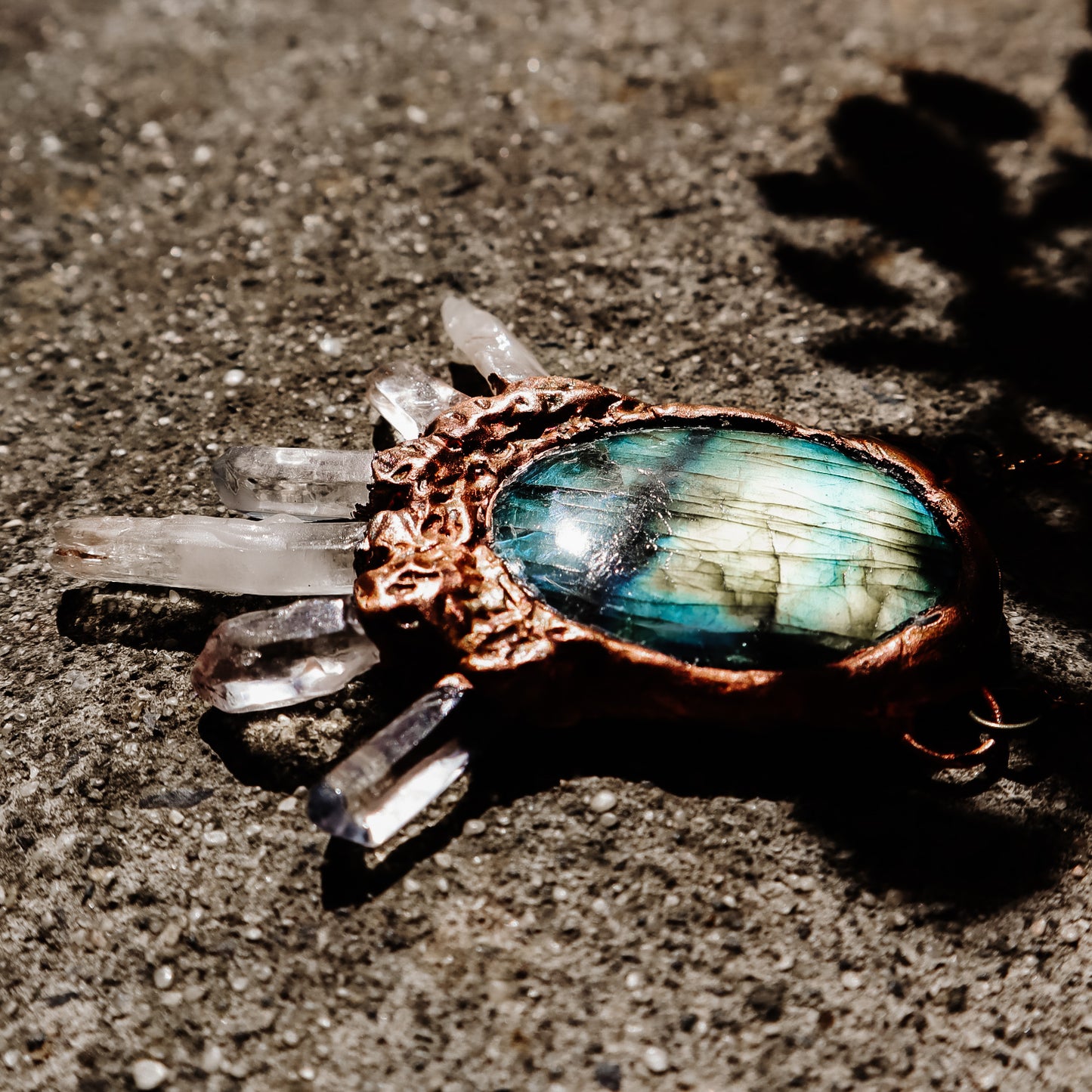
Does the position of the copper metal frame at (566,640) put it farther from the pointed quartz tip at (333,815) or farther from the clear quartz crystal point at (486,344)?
the clear quartz crystal point at (486,344)

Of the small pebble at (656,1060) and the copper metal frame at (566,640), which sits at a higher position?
the copper metal frame at (566,640)

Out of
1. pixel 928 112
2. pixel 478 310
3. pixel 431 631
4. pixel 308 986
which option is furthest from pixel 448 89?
pixel 308 986

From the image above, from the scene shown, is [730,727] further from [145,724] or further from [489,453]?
[145,724]

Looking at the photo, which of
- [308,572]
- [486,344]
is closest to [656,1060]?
[308,572]

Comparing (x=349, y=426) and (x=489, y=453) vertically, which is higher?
(x=489, y=453)

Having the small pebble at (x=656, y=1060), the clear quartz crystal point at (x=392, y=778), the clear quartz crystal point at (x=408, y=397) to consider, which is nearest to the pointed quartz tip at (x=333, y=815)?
the clear quartz crystal point at (x=392, y=778)
